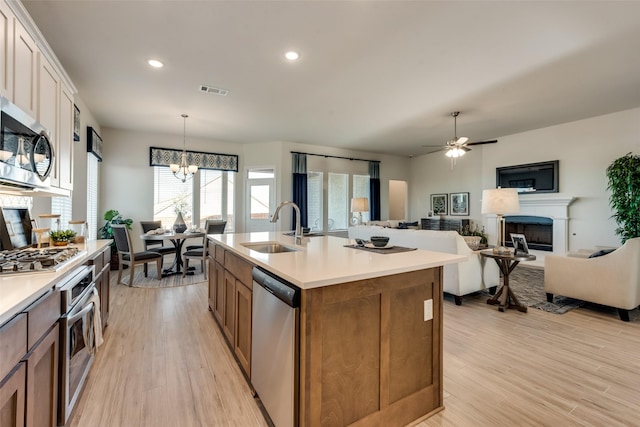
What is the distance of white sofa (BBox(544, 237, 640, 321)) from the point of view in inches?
116

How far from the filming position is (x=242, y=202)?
7.00m

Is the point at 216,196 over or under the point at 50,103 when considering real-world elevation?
under

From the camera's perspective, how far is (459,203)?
7445mm

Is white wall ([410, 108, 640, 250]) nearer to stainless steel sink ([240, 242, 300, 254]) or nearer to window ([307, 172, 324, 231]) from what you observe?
window ([307, 172, 324, 231])

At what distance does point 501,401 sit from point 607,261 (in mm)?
2467

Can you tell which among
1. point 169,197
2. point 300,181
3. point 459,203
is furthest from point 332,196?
point 169,197

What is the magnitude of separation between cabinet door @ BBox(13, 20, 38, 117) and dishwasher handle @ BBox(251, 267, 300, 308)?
1.80 meters

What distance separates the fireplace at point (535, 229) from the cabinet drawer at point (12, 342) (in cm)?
739

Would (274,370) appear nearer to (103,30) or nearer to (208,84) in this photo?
(103,30)

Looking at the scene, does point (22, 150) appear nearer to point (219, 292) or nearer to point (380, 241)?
point (219, 292)

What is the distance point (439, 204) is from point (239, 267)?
7.14 metres

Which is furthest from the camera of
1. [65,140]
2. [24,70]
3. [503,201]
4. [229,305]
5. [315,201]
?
[315,201]

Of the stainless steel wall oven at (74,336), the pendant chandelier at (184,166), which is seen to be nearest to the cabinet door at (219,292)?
the stainless steel wall oven at (74,336)

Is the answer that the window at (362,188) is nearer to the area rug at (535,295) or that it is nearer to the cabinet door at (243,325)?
the area rug at (535,295)
